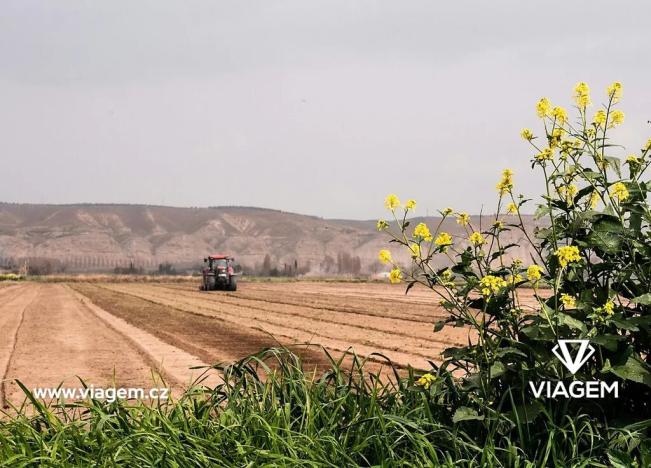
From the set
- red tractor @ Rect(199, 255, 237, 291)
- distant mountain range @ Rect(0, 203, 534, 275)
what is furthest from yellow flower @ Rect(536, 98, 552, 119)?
distant mountain range @ Rect(0, 203, 534, 275)

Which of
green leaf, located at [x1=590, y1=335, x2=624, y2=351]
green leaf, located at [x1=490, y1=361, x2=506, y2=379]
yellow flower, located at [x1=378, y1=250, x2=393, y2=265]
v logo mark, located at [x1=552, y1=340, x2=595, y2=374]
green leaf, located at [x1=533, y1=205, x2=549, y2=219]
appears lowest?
green leaf, located at [x1=490, y1=361, x2=506, y2=379]

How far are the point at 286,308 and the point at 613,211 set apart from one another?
79.0ft

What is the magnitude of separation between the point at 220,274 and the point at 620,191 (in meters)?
39.2

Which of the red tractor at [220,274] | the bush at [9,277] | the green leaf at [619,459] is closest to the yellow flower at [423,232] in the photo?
the green leaf at [619,459]

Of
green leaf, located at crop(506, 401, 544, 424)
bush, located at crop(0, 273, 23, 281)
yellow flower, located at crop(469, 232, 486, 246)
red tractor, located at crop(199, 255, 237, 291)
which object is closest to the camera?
green leaf, located at crop(506, 401, 544, 424)

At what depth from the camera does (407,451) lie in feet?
14.4

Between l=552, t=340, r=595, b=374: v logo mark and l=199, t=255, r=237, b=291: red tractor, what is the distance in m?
38.8

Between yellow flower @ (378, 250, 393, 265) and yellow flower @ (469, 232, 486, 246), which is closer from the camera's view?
yellow flower @ (378, 250, 393, 265)

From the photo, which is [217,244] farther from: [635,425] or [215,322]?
[635,425]

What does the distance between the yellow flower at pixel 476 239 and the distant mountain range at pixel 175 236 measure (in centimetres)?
12650

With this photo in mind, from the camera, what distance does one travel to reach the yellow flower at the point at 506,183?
4.84m

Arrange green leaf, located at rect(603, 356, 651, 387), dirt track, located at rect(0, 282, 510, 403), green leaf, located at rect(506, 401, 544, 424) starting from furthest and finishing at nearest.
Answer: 1. dirt track, located at rect(0, 282, 510, 403)
2. green leaf, located at rect(506, 401, 544, 424)
3. green leaf, located at rect(603, 356, 651, 387)

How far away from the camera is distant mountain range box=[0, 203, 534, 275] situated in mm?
141500

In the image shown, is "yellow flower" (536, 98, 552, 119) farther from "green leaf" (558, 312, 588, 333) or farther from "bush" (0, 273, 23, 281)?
"bush" (0, 273, 23, 281)
